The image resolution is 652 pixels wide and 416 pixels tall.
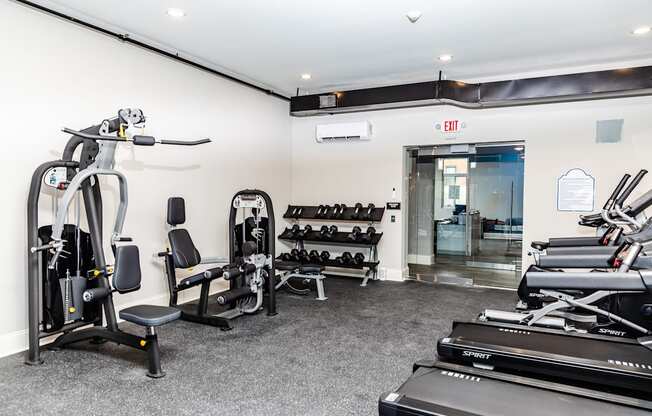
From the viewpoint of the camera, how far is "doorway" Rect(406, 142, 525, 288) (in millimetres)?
5895

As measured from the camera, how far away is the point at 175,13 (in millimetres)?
3709

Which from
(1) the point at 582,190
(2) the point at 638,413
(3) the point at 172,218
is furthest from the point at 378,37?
(2) the point at 638,413

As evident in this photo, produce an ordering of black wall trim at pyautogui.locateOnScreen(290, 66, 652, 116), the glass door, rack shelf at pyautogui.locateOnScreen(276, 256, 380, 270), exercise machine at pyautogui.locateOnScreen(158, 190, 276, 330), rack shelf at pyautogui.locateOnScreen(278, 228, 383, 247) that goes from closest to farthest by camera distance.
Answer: exercise machine at pyautogui.locateOnScreen(158, 190, 276, 330)
black wall trim at pyautogui.locateOnScreen(290, 66, 652, 116)
the glass door
rack shelf at pyautogui.locateOnScreen(276, 256, 380, 270)
rack shelf at pyautogui.locateOnScreen(278, 228, 383, 247)

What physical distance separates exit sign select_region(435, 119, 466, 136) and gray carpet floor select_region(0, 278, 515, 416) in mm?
2591

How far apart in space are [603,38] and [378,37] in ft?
7.53

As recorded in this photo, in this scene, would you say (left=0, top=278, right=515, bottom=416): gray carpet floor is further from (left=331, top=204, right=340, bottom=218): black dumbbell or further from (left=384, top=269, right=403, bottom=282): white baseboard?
(left=331, top=204, right=340, bottom=218): black dumbbell

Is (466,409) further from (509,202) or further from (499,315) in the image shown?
(509,202)

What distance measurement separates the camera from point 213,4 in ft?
11.6

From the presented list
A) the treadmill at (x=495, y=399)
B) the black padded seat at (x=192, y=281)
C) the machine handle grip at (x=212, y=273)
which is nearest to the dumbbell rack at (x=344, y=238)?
the machine handle grip at (x=212, y=273)

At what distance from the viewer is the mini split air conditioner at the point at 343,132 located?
21.2 ft

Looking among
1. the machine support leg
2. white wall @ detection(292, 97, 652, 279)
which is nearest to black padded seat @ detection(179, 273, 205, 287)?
the machine support leg

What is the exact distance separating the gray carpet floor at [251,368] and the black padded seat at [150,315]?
404 mm

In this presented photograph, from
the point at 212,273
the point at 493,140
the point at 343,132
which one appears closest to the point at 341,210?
the point at 343,132

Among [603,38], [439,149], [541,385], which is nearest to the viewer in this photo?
[541,385]
